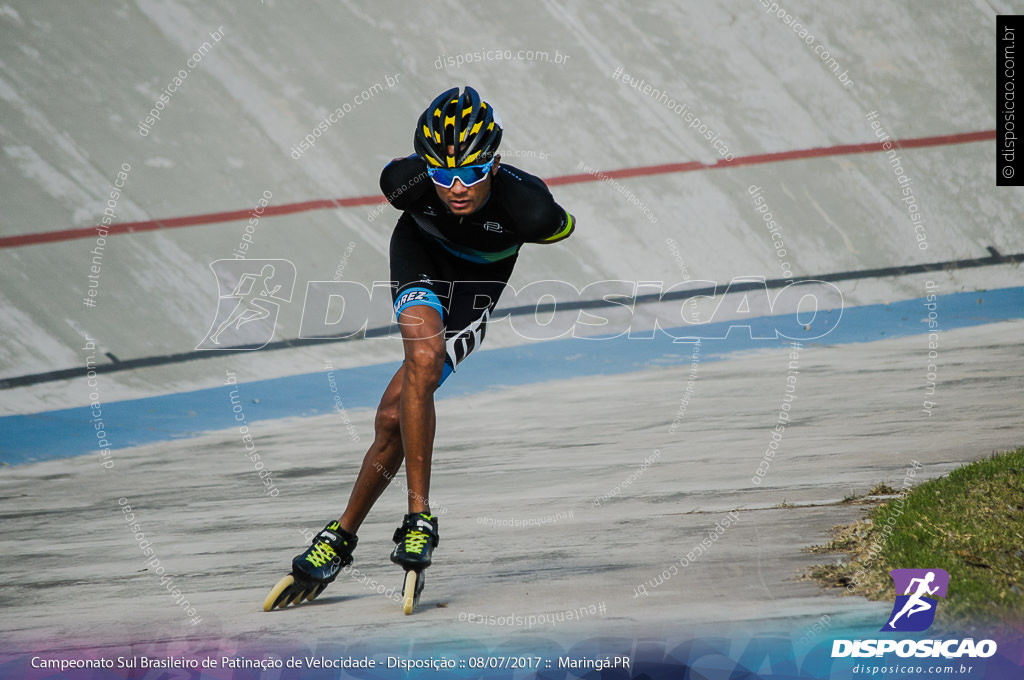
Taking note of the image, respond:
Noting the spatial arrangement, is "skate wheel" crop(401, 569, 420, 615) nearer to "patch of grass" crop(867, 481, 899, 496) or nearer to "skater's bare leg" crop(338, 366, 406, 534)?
"skater's bare leg" crop(338, 366, 406, 534)

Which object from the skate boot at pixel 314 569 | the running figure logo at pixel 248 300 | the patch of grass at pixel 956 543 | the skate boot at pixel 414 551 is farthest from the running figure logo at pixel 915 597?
the running figure logo at pixel 248 300

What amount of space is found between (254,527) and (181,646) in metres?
1.58

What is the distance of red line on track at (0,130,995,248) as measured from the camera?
28.3 ft

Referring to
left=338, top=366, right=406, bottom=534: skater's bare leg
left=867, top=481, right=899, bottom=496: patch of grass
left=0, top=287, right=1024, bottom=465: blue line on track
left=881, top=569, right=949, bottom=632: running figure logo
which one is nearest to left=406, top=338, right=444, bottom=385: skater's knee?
left=338, top=366, right=406, bottom=534: skater's bare leg

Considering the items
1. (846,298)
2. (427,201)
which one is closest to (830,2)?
(846,298)

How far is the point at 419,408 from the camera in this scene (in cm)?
292

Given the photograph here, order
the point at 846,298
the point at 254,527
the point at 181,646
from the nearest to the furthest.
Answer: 1. the point at 181,646
2. the point at 254,527
3. the point at 846,298

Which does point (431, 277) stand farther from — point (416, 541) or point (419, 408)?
point (416, 541)

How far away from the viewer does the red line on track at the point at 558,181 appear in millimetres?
8625

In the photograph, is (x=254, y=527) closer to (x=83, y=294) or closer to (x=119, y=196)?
(x=83, y=294)

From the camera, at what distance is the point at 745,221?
9.51 m

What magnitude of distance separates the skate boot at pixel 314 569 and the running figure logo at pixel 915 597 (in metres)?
1.56

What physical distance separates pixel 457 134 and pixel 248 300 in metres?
6.06

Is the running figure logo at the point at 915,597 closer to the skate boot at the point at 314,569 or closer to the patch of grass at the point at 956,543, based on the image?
the patch of grass at the point at 956,543
